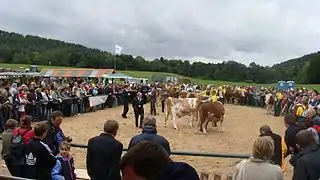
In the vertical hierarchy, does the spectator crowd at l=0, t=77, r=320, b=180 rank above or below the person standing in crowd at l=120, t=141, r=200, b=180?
below

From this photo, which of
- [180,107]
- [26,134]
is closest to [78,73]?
[180,107]

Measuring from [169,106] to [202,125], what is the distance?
1.94 m

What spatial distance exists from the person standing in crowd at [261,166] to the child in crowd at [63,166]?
2.47 metres

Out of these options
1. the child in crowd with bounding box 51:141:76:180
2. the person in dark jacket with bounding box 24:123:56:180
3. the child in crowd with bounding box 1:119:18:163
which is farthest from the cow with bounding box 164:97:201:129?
the person in dark jacket with bounding box 24:123:56:180

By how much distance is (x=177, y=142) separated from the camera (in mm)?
16344

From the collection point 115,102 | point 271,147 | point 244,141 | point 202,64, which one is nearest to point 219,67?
point 202,64

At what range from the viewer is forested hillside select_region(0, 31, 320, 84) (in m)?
90.6

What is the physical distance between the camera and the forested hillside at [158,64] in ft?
297

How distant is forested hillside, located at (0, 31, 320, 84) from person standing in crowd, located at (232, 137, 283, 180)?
77.1m

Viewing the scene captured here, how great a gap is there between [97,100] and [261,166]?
998 inches

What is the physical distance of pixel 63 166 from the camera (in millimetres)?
6008

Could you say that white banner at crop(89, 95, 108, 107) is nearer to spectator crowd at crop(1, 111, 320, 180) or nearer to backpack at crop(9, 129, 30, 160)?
spectator crowd at crop(1, 111, 320, 180)

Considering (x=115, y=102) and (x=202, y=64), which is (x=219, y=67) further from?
(x=115, y=102)

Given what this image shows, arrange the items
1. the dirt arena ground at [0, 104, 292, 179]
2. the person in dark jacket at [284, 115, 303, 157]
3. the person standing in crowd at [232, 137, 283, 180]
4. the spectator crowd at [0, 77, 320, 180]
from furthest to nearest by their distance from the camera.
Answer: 1. the dirt arena ground at [0, 104, 292, 179]
2. the person in dark jacket at [284, 115, 303, 157]
3. the person standing in crowd at [232, 137, 283, 180]
4. the spectator crowd at [0, 77, 320, 180]
